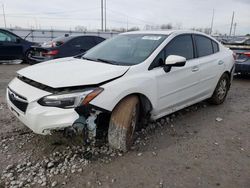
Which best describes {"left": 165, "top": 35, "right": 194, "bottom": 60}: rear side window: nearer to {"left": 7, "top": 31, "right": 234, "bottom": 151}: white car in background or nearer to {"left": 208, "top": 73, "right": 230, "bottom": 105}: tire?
{"left": 7, "top": 31, "right": 234, "bottom": 151}: white car in background

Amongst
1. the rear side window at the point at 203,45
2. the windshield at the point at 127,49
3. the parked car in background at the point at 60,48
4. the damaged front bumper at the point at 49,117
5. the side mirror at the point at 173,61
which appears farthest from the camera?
the parked car in background at the point at 60,48

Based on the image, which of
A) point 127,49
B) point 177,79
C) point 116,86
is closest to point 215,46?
point 177,79

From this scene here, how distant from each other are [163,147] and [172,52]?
56.7 inches

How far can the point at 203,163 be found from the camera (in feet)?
8.59

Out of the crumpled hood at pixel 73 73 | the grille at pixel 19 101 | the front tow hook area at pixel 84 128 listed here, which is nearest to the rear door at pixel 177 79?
the crumpled hood at pixel 73 73

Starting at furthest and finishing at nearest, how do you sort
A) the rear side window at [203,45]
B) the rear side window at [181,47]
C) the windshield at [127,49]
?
the rear side window at [203,45] < the rear side window at [181,47] < the windshield at [127,49]

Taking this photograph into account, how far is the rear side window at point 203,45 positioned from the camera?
3.93m

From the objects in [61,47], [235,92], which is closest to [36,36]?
[61,47]

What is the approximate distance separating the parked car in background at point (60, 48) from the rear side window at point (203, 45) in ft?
16.1

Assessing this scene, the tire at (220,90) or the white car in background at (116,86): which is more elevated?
the white car in background at (116,86)

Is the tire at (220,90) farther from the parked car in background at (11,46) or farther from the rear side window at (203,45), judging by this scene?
the parked car in background at (11,46)

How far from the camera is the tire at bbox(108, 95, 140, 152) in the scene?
2.59 m

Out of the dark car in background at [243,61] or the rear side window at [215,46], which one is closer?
the rear side window at [215,46]

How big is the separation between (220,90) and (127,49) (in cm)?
244
